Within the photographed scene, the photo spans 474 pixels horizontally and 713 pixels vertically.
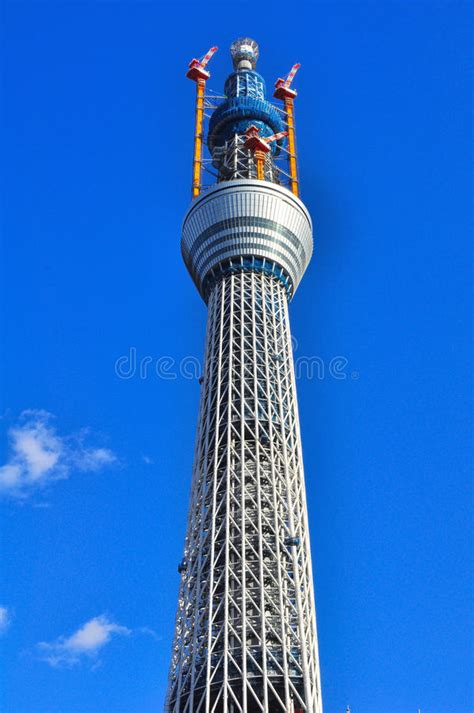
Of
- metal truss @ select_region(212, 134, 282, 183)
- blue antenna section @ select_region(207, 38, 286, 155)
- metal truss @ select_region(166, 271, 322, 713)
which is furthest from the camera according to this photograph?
blue antenna section @ select_region(207, 38, 286, 155)

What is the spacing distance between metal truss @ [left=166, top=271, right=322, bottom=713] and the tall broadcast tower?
0.46ft

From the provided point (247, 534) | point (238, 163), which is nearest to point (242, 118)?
point (238, 163)

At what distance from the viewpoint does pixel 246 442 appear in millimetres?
95062

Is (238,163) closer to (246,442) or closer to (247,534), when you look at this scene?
(246,442)

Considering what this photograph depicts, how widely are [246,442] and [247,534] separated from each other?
11.4 meters

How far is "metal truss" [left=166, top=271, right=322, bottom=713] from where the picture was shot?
78000 millimetres

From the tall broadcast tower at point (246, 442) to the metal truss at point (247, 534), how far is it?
14 cm

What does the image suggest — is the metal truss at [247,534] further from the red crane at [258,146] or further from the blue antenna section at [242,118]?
the blue antenna section at [242,118]

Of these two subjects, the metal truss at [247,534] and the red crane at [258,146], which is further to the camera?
the red crane at [258,146]

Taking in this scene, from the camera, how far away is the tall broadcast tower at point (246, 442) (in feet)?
259

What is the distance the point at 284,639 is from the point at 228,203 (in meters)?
54.6

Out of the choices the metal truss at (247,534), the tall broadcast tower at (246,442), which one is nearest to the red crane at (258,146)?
the tall broadcast tower at (246,442)

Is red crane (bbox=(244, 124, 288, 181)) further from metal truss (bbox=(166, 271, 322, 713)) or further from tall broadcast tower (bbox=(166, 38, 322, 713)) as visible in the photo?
metal truss (bbox=(166, 271, 322, 713))

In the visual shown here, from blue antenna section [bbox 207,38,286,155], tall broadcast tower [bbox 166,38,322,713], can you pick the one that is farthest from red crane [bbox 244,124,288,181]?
blue antenna section [bbox 207,38,286,155]
